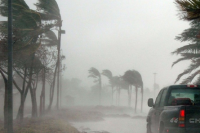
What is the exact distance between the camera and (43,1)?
2312 centimetres

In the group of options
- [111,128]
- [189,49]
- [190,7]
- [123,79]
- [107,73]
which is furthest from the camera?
[107,73]

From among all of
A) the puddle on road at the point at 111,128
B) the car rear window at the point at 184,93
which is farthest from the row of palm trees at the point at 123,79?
the car rear window at the point at 184,93

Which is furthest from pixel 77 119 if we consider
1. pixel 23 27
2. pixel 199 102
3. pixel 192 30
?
pixel 199 102

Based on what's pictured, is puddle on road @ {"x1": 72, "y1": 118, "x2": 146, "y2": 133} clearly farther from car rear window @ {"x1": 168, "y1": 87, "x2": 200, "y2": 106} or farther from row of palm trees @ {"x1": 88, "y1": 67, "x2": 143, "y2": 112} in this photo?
row of palm trees @ {"x1": 88, "y1": 67, "x2": 143, "y2": 112}

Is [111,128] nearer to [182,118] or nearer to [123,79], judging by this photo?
[182,118]

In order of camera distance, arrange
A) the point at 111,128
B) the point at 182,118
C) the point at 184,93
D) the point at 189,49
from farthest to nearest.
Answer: the point at 111,128 < the point at 189,49 < the point at 184,93 < the point at 182,118

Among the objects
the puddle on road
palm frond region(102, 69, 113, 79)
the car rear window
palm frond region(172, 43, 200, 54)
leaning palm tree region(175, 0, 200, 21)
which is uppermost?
leaning palm tree region(175, 0, 200, 21)

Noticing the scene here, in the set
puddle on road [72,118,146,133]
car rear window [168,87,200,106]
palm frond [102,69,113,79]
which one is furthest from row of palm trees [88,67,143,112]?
car rear window [168,87,200,106]

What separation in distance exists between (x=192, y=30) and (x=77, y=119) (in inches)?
620

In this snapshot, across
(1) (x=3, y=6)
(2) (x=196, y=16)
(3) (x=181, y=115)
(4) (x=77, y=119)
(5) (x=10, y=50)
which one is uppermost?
(1) (x=3, y=6)

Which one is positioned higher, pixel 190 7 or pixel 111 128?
pixel 190 7

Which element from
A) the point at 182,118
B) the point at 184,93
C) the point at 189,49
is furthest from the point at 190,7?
the point at 189,49

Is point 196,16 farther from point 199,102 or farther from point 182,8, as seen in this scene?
point 199,102

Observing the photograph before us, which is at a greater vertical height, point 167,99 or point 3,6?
point 3,6
